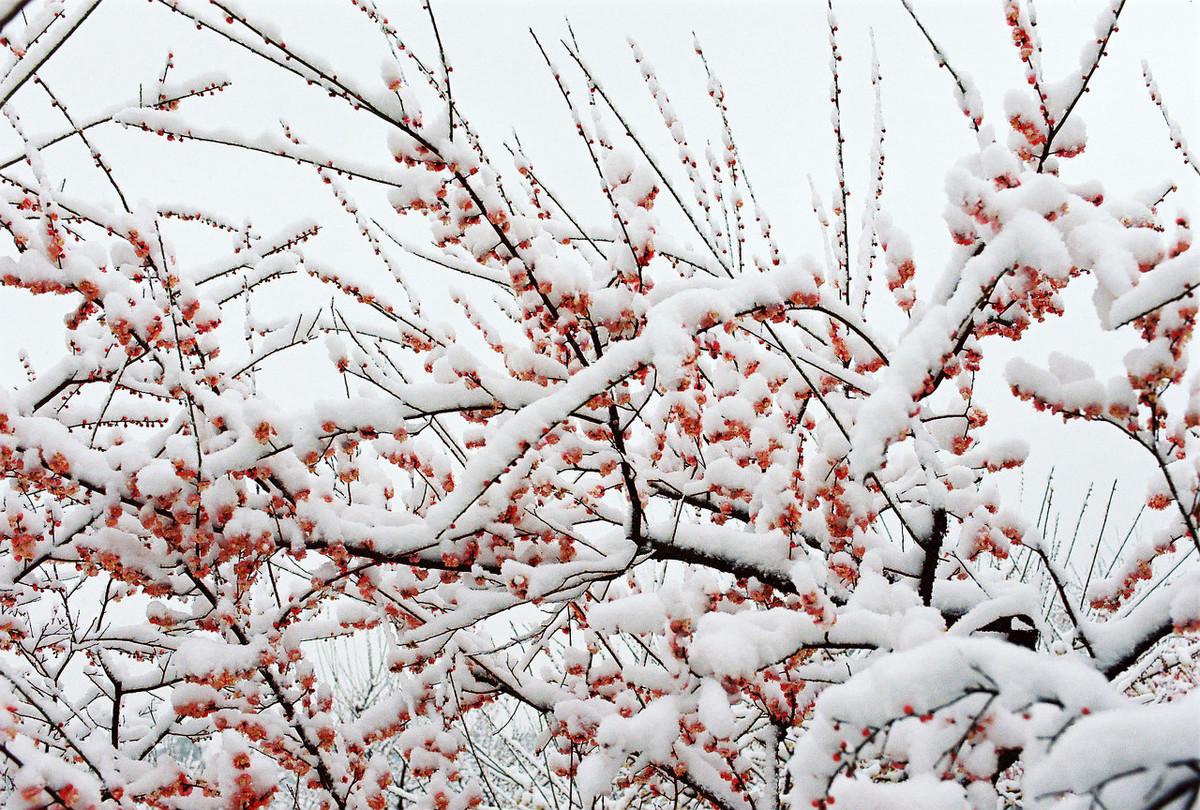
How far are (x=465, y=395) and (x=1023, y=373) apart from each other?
1486 mm

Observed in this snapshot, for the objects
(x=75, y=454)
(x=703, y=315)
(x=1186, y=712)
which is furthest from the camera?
(x=75, y=454)

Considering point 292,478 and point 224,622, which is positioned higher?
point 292,478

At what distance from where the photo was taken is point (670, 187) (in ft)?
8.43

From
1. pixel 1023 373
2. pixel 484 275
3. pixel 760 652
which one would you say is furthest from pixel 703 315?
pixel 484 275

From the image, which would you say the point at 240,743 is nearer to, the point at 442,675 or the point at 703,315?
the point at 442,675

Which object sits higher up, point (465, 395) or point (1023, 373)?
point (465, 395)

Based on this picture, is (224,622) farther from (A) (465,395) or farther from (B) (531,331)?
(B) (531,331)

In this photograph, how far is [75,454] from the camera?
2189mm

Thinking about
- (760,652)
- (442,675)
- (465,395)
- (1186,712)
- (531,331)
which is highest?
(531,331)

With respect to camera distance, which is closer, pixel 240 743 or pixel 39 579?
pixel 240 743

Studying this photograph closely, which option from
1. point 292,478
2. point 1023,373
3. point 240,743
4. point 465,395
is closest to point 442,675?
point 240,743

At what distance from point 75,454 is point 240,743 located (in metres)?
1.19

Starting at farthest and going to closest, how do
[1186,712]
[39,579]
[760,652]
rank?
[39,579]
[760,652]
[1186,712]

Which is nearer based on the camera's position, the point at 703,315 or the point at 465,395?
the point at 703,315
